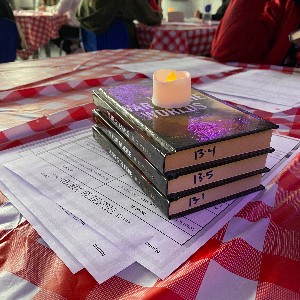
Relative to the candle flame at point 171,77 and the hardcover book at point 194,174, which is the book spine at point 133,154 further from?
the candle flame at point 171,77

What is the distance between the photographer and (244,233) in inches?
14.8

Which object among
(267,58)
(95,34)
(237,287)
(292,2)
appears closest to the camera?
(237,287)

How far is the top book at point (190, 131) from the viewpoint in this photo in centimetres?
36

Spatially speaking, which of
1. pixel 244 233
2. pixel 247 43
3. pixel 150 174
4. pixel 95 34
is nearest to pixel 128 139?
pixel 150 174

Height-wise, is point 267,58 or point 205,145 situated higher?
point 205,145

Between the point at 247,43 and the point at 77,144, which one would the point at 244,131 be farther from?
the point at 247,43

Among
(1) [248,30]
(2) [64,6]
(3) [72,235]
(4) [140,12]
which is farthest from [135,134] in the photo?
(2) [64,6]

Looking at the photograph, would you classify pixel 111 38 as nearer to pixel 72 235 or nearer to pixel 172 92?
pixel 172 92

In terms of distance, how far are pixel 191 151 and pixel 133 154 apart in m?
0.10

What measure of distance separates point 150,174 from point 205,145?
0.23 ft

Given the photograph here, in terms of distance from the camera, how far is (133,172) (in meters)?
0.45

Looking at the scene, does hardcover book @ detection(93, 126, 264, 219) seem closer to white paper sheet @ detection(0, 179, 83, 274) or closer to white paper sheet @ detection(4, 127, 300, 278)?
white paper sheet @ detection(4, 127, 300, 278)

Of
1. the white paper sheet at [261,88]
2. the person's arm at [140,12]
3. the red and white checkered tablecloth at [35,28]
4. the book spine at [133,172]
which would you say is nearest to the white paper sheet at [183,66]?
the white paper sheet at [261,88]

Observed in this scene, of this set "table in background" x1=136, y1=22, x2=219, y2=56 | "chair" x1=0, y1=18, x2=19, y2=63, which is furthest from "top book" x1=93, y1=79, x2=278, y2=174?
"chair" x1=0, y1=18, x2=19, y2=63
